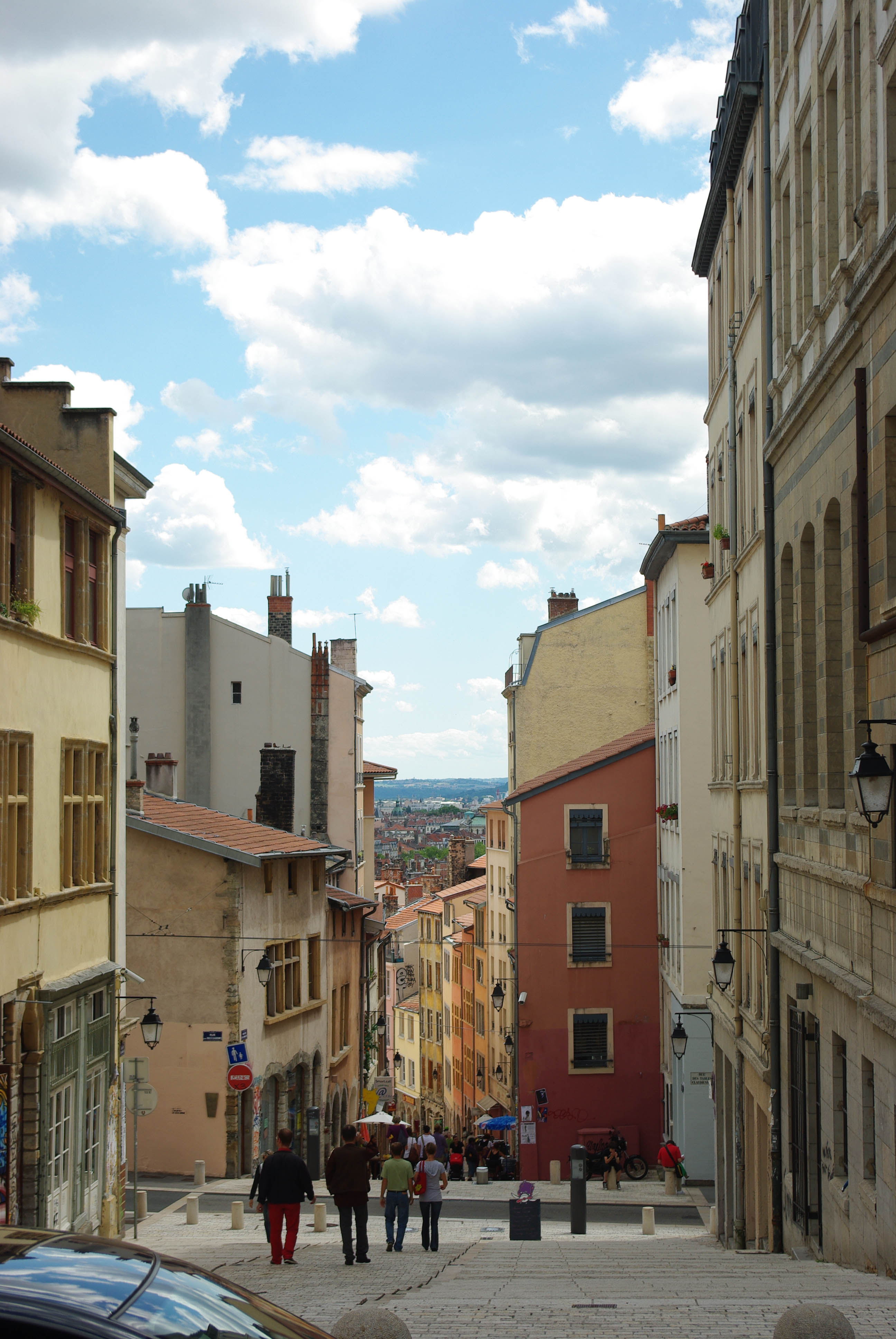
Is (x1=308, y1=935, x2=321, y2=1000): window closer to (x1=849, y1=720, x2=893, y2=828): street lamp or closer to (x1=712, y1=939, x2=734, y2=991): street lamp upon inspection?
(x1=712, y1=939, x2=734, y2=991): street lamp

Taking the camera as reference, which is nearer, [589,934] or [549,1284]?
[549,1284]

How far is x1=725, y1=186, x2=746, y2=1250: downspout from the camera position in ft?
76.0

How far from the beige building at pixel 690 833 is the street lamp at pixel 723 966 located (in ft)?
45.8

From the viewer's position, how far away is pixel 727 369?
25.6m

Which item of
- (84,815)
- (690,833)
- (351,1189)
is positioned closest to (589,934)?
(690,833)

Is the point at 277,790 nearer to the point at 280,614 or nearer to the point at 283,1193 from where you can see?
the point at 280,614

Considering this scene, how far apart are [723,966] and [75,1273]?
16.5 metres

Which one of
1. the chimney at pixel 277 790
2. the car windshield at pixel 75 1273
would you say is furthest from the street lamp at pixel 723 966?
the chimney at pixel 277 790

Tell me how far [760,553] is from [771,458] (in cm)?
221

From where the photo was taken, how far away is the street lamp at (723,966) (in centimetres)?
1956

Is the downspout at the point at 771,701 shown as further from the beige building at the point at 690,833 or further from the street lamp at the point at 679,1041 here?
the beige building at the point at 690,833

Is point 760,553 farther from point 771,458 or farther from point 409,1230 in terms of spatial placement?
point 409,1230

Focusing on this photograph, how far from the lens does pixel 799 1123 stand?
17.5 meters

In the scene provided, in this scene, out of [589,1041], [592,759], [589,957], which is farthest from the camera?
[592,759]
